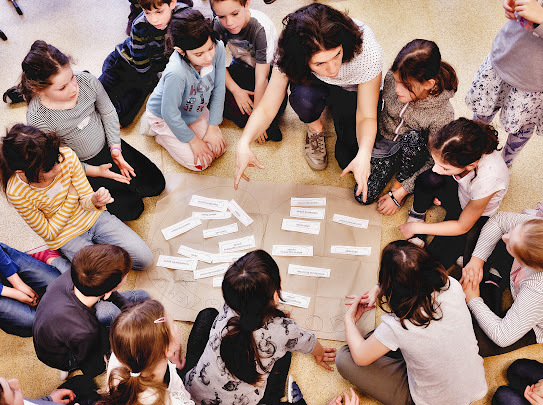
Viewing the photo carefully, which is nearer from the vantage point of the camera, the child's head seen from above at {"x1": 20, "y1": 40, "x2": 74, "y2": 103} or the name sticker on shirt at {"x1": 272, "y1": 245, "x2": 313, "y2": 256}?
the child's head seen from above at {"x1": 20, "y1": 40, "x2": 74, "y2": 103}

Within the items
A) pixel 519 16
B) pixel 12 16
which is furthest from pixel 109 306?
pixel 12 16

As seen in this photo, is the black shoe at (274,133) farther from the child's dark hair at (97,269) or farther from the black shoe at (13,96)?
the black shoe at (13,96)

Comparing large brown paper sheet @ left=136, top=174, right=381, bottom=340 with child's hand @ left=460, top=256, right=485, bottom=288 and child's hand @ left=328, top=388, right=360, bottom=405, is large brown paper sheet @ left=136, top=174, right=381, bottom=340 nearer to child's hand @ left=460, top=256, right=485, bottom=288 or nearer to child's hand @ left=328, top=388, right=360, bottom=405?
child's hand @ left=328, top=388, right=360, bottom=405

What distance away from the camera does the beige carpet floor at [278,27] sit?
204 cm

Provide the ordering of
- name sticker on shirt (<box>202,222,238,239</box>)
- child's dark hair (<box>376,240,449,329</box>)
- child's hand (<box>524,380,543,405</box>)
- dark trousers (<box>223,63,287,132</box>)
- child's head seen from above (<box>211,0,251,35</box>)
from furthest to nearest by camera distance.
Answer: dark trousers (<box>223,63,287,132</box>) < name sticker on shirt (<box>202,222,238,239</box>) < child's head seen from above (<box>211,0,251,35</box>) < child's hand (<box>524,380,543,405</box>) < child's dark hair (<box>376,240,449,329</box>)

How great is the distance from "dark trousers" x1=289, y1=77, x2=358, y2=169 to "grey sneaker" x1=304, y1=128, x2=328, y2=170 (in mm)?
94

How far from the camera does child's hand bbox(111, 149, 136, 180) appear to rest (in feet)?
7.34

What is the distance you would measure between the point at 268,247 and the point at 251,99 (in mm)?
862

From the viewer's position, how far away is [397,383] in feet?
5.90

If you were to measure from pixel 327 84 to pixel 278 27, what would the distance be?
0.98 metres

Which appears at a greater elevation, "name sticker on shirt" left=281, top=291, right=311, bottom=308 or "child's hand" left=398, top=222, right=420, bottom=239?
"child's hand" left=398, top=222, right=420, bottom=239

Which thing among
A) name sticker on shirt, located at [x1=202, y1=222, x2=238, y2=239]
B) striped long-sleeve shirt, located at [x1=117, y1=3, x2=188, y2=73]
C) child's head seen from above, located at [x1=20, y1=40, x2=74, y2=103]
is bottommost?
name sticker on shirt, located at [x1=202, y1=222, x2=238, y2=239]

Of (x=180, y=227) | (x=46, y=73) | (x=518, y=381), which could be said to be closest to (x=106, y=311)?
(x=180, y=227)

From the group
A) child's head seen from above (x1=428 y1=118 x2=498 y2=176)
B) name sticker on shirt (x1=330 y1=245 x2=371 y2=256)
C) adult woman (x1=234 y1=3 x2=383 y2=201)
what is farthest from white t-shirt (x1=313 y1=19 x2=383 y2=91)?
name sticker on shirt (x1=330 y1=245 x2=371 y2=256)
